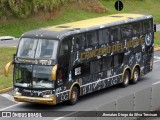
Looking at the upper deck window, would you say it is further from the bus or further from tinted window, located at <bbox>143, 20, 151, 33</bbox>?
tinted window, located at <bbox>143, 20, 151, 33</bbox>

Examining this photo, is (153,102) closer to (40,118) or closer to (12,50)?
(40,118)

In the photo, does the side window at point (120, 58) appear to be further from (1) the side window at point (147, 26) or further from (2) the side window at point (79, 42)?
(2) the side window at point (79, 42)

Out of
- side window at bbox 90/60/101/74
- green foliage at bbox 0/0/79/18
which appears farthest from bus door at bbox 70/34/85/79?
green foliage at bbox 0/0/79/18

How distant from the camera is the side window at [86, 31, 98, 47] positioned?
2352cm

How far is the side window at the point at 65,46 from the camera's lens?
852 inches

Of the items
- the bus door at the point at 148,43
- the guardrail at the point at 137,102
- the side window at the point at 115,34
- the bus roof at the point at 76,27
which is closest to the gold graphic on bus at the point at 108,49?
the side window at the point at 115,34

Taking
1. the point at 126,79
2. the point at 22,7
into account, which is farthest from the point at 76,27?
the point at 22,7

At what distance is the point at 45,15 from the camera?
2051 inches

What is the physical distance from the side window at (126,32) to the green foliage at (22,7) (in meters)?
23.7

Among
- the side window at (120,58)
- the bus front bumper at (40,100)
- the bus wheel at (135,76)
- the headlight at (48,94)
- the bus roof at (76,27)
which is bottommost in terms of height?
the bus wheel at (135,76)

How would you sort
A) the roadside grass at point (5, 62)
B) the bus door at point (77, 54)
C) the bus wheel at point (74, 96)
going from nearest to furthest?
the bus door at point (77, 54)
the bus wheel at point (74, 96)
the roadside grass at point (5, 62)

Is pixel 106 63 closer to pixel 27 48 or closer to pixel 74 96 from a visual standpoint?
pixel 74 96

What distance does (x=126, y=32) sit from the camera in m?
26.5

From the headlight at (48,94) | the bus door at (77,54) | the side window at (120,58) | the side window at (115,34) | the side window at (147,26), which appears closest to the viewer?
the headlight at (48,94)
